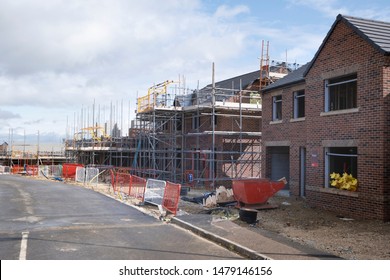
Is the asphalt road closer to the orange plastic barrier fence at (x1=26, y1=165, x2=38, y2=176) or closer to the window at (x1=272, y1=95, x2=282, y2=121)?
the window at (x1=272, y1=95, x2=282, y2=121)

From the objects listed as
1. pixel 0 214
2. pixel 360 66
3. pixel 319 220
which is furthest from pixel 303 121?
pixel 0 214

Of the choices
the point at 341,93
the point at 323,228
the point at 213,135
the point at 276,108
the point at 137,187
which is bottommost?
the point at 323,228

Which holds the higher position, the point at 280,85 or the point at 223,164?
the point at 280,85

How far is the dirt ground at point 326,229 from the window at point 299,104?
4.57 meters

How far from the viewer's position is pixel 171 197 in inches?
559

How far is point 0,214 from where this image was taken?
13.3 metres

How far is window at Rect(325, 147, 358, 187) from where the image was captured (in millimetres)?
14422

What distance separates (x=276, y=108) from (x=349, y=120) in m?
7.10

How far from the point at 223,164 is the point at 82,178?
1011cm

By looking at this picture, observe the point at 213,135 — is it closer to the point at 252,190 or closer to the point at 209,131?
the point at 209,131

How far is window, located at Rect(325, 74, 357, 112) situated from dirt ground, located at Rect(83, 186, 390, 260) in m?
3.96

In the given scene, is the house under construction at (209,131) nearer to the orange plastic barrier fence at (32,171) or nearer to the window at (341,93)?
the window at (341,93)

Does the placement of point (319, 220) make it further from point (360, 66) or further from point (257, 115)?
point (257, 115)

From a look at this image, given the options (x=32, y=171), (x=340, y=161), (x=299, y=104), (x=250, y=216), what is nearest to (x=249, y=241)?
(x=250, y=216)
